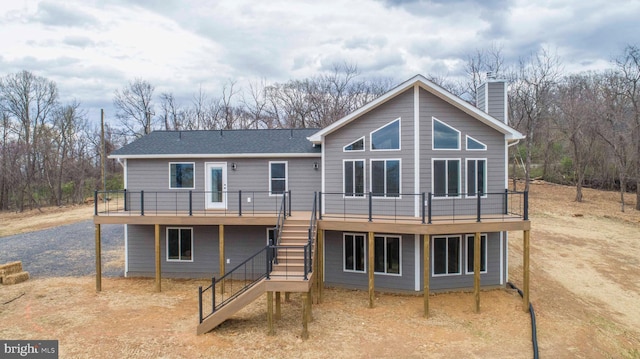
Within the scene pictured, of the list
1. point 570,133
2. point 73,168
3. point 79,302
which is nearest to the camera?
point 79,302

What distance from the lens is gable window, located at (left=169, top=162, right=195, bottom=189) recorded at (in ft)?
44.5

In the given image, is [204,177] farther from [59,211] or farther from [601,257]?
[59,211]

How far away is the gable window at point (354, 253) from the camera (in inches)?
491

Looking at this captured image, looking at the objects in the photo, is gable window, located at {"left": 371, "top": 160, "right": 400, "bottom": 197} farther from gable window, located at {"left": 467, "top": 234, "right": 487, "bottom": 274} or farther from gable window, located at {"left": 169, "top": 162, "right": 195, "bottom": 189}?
gable window, located at {"left": 169, "top": 162, "right": 195, "bottom": 189}

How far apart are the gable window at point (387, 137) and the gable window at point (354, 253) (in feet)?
10.6

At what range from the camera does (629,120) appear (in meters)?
27.1

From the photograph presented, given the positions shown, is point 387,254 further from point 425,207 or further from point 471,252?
point 471,252

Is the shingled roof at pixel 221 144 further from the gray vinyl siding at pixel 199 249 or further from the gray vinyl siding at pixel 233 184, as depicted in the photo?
the gray vinyl siding at pixel 199 249

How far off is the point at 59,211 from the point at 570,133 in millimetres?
43841

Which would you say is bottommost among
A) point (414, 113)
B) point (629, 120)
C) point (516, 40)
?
point (414, 113)

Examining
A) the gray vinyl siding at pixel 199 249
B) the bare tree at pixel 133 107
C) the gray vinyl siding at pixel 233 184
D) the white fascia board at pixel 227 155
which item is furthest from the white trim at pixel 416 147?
the bare tree at pixel 133 107

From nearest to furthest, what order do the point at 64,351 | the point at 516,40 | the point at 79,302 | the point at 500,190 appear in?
1. the point at 64,351
2. the point at 79,302
3. the point at 500,190
4. the point at 516,40

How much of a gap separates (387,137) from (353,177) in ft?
5.85

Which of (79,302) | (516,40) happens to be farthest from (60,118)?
(516,40)
